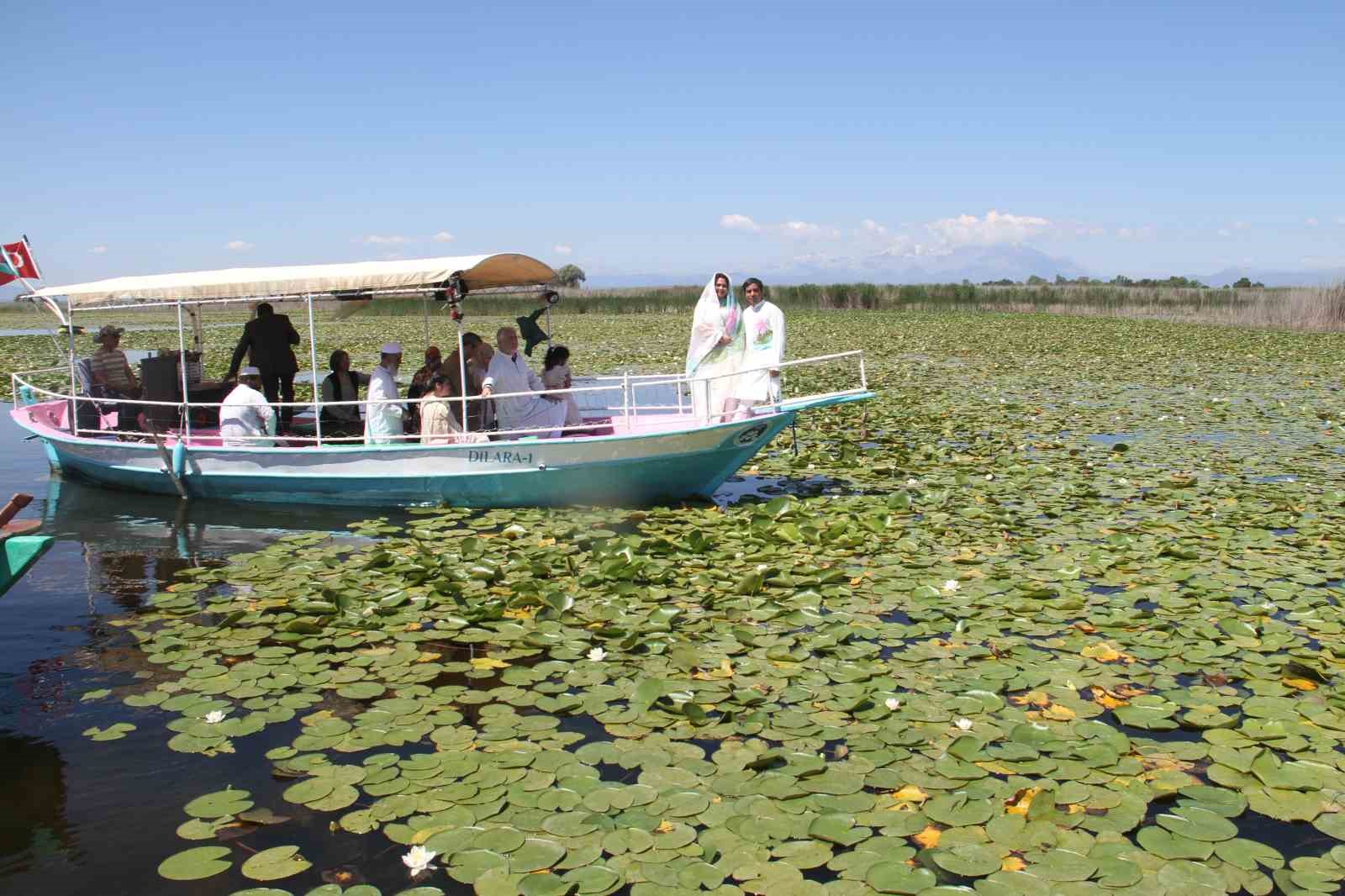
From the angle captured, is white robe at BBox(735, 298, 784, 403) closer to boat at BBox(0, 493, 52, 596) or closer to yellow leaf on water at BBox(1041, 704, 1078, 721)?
yellow leaf on water at BBox(1041, 704, 1078, 721)

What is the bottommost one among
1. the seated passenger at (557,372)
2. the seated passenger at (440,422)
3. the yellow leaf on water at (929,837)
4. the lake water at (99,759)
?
the lake water at (99,759)

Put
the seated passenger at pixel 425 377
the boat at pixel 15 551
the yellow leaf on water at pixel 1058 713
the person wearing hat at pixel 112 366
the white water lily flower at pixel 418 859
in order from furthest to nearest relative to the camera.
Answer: the person wearing hat at pixel 112 366
the seated passenger at pixel 425 377
the boat at pixel 15 551
the yellow leaf on water at pixel 1058 713
the white water lily flower at pixel 418 859

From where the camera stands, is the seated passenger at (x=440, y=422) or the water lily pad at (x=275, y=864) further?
the seated passenger at (x=440, y=422)

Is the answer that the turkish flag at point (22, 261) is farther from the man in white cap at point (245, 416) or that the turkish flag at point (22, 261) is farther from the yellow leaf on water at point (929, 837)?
the yellow leaf on water at point (929, 837)

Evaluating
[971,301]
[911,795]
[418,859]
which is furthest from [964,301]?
[418,859]

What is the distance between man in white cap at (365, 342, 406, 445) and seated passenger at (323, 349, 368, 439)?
65 cm

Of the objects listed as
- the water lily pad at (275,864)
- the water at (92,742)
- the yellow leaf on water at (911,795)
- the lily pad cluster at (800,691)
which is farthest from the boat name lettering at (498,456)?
the yellow leaf on water at (911,795)

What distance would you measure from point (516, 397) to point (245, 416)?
2.53 metres

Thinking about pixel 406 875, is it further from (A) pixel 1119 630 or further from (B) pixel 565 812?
(A) pixel 1119 630

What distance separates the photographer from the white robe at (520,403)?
8961mm

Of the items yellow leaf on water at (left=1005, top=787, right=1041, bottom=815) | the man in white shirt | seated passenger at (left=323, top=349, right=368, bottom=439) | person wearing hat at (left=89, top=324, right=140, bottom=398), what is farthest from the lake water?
person wearing hat at (left=89, top=324, right=140, bottom=398)

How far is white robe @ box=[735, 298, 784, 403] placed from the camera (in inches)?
353

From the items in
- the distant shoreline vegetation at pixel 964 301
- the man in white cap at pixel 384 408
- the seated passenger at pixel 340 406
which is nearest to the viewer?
the man in white cap at pixel 384 408

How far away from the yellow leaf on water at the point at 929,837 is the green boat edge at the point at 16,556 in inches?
172
